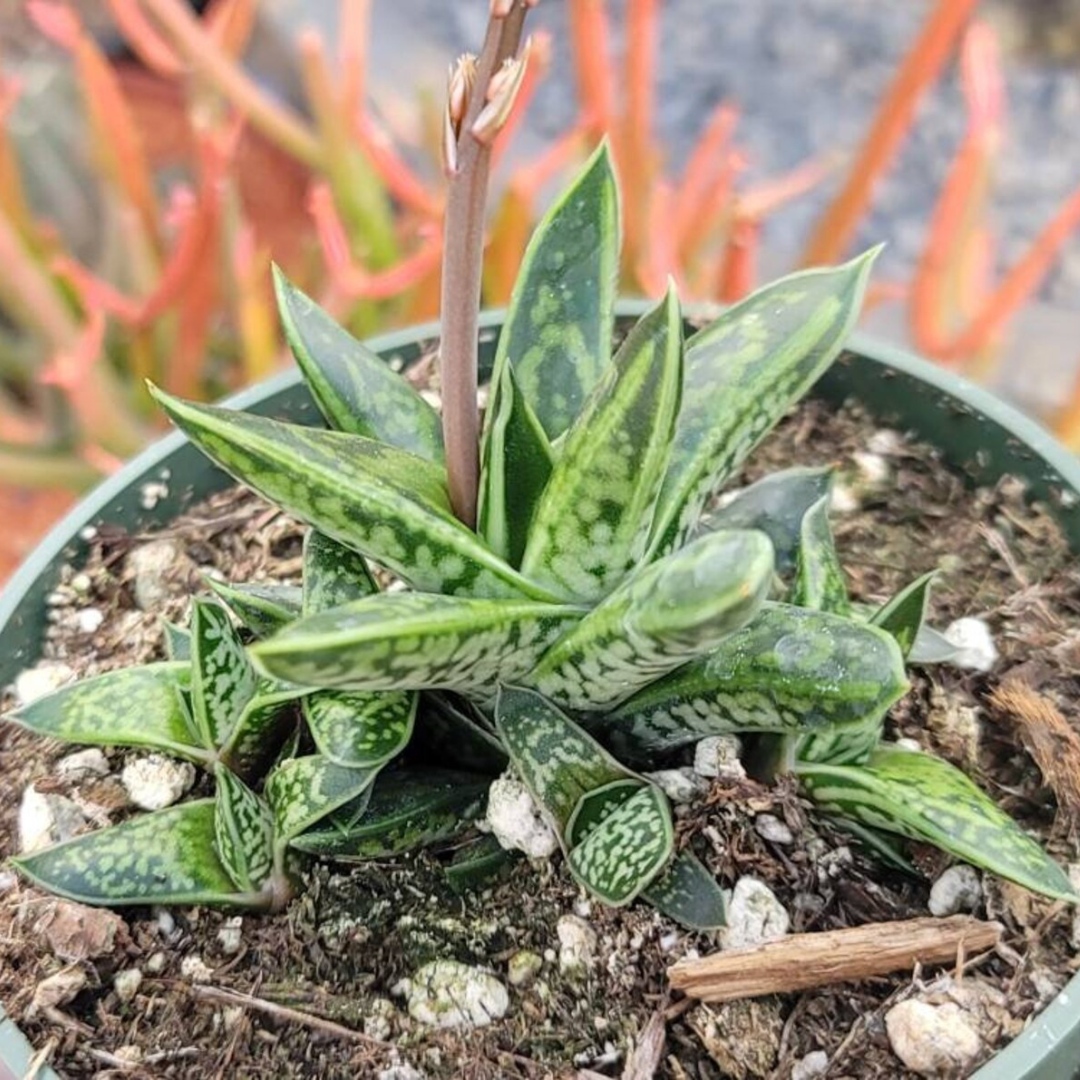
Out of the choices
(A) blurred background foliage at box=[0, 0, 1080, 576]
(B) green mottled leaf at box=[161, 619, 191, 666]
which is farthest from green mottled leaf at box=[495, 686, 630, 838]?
(A) blurred background foliage at box=[0, 0, 1080, 576]

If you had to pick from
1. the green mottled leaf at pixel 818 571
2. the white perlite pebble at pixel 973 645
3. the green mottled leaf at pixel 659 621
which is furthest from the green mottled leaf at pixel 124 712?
the white perlite pebble at pixel 973 645

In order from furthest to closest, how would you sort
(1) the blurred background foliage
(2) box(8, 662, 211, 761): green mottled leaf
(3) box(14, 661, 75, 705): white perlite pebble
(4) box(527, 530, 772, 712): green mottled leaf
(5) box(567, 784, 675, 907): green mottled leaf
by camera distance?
(1) the blurred background foliage → (3) box(14, 661, 75, 705): white perlite pebble → (2) box(8, 662, 211, 761): green mottled leaf → (5) box(567, 784, 675, 907): green mottled leaf → (4) box(527, 530, 772, 712): green mottled leaf

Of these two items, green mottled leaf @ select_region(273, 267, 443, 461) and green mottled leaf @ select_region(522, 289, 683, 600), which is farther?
A: green mottled leaf @ select_region(273, 267, 443, 461)

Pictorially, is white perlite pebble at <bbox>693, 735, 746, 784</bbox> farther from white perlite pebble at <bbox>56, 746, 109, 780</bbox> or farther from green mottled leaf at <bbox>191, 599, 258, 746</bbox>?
white perlite pebble at <bbox>56, 746, 109, 780</bbox>

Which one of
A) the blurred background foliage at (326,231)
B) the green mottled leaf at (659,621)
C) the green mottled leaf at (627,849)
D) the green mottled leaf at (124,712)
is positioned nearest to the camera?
the green mottled leaf at (659,621)

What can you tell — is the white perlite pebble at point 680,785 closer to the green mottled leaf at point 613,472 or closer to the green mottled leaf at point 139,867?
the green mottled leaf at point 613,472

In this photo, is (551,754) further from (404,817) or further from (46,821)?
(46,821)
